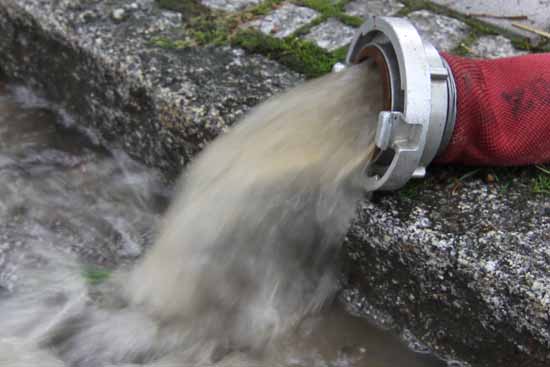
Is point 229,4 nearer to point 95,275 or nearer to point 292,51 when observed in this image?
point 292,51

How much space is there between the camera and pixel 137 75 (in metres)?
2.43

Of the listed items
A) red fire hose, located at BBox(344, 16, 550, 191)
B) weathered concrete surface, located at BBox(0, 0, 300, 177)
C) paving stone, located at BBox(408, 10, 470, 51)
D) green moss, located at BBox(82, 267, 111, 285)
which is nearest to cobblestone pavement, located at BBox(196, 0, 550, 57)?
paving stone, located at BBox(408, 10, 470, 51)

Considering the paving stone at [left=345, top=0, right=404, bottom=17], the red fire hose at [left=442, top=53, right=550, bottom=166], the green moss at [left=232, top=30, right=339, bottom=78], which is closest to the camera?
the red fire hose at [left=442, top=53, right=550, bottom=166]

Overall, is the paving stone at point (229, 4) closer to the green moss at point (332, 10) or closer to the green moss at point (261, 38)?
the green moss at point (261, 38)

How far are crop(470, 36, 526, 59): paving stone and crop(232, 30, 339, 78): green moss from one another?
0.59m

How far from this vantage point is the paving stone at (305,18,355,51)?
2572 millimetres

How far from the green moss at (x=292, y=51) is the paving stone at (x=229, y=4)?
25 centimetres

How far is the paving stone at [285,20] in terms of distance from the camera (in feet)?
8.74

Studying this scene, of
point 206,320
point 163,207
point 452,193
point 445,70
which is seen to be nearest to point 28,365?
point 206,320

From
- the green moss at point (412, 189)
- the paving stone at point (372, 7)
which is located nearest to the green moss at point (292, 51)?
the paving stone at point (372, 7)

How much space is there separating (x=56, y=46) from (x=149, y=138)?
26.5 inches

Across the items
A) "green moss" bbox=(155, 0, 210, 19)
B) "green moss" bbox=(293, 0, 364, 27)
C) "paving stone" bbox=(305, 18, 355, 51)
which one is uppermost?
"green moss" bbox=(155, 0, 210, 19)

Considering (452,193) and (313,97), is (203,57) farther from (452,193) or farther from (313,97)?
(452,193)

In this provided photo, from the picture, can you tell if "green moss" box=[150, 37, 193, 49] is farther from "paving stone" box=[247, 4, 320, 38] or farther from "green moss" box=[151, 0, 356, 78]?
"paving stone" box=[247, 4, 320, 38]
